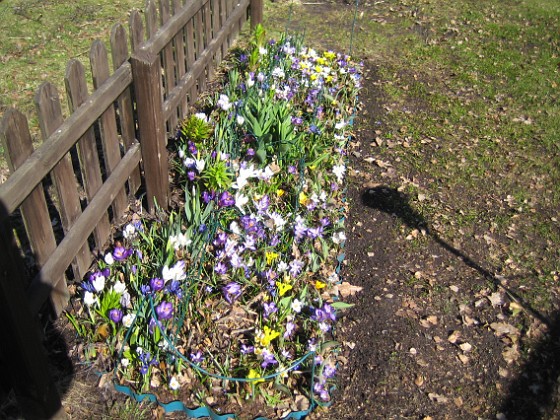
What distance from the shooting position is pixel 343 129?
15.8 feet

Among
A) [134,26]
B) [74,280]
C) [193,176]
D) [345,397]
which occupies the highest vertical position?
[134,26]

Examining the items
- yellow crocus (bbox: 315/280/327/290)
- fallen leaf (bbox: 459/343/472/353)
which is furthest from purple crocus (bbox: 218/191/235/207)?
fallen leaf (bbox: 459/343/472/353)

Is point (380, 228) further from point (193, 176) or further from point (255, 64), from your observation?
point (255, 64)

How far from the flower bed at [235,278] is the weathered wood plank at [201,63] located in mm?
274

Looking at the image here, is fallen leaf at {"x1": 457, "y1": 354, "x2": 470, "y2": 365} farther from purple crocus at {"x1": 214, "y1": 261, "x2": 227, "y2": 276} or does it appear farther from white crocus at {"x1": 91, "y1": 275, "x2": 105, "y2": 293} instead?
white crocus at {"x1": 91, "y1": 275, "x2": 105, "y2": 293}

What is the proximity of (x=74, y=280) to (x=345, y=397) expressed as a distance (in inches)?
63.6

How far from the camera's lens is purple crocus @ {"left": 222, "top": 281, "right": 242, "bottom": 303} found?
316 cm

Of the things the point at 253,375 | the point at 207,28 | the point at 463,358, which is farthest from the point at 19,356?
the point at 207,28

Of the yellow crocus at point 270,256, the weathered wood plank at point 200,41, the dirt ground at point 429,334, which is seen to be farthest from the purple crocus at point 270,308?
the weathered wood plank at point 200,41

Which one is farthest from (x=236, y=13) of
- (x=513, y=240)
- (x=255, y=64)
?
(x=513, y=240)

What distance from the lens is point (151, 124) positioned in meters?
3.50

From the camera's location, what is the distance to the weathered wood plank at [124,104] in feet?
10.6

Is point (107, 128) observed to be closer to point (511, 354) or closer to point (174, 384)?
point (174, 384)

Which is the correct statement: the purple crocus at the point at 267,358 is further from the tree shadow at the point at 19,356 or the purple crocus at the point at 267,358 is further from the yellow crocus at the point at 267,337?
the tree shadow at the point at 19,356
